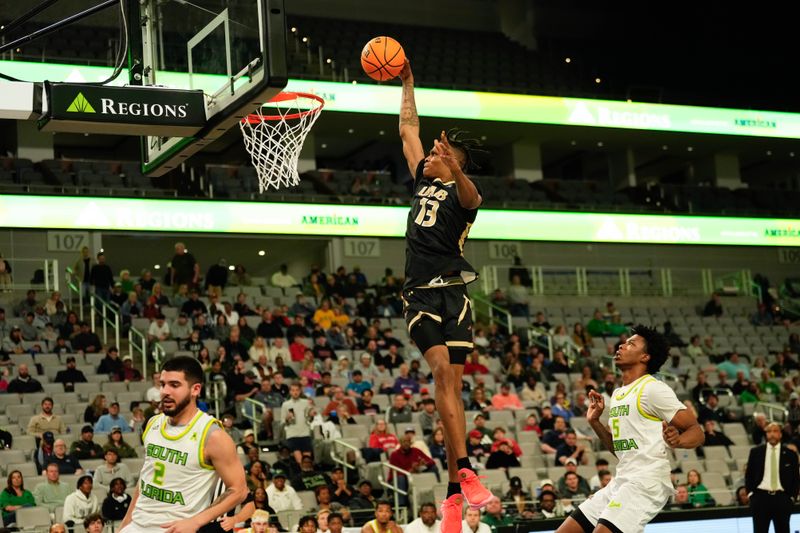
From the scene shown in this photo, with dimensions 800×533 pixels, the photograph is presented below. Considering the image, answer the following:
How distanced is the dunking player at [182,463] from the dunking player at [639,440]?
251cm

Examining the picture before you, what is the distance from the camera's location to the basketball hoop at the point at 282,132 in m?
11.3

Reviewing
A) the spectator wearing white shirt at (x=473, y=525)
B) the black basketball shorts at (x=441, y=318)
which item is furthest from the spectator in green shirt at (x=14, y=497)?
the black basketball shorts at (x=441, y=318)

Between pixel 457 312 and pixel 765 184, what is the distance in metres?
32.7

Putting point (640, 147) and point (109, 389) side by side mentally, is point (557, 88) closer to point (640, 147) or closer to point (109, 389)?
point (640, 147)

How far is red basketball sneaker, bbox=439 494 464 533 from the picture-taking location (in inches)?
256

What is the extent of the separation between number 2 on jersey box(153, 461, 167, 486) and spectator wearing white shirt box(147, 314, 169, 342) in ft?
45.6

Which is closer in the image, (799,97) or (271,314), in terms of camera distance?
(271,314)

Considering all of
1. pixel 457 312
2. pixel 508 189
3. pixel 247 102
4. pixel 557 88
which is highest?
pixel 557 88

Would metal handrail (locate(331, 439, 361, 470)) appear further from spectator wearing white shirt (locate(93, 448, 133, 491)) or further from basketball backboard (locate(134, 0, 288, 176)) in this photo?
basketball backboard (locate(134, 0, 288, 176))

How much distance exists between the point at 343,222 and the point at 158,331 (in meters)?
5.26

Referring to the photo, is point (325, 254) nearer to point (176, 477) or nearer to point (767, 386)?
point (767, 386)

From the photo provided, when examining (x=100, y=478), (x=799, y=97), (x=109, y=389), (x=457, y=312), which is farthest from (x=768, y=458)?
(x=799, y=97)

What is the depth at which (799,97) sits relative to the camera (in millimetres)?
34406

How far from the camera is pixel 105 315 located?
67.2ft
